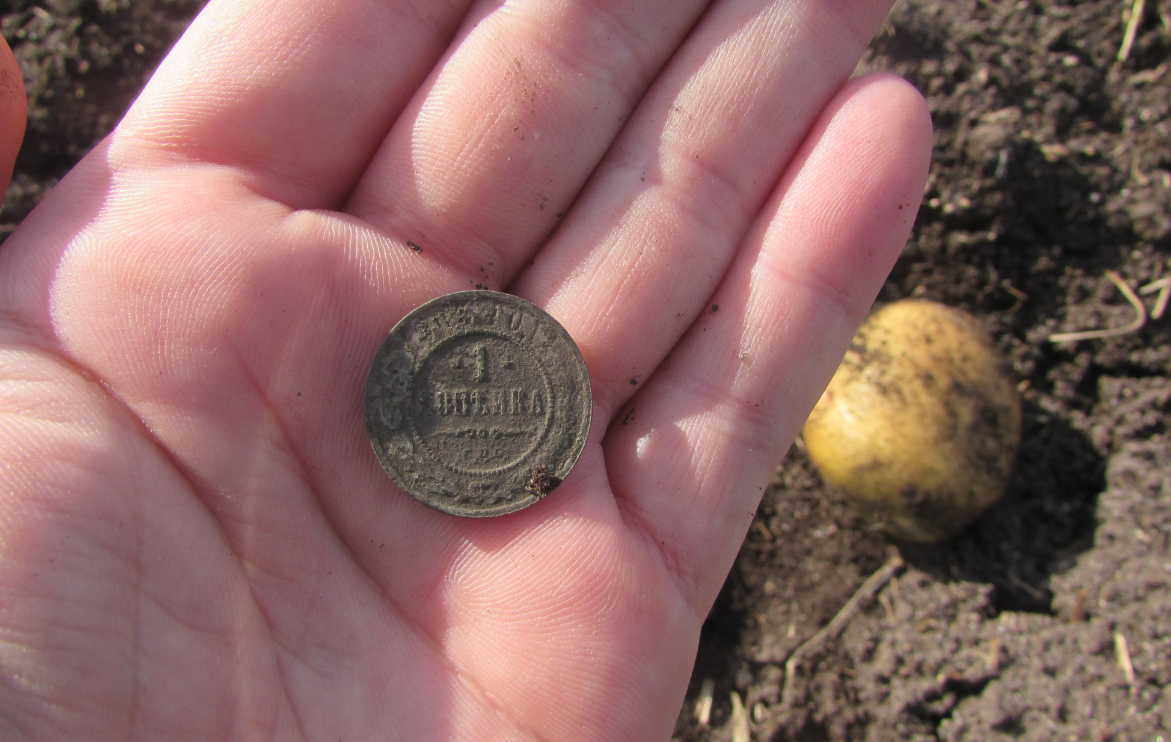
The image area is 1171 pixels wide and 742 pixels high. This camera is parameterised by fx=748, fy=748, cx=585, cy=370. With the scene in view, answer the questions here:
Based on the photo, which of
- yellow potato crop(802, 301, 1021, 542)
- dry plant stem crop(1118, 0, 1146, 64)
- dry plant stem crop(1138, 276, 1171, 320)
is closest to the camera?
yellow potato crop(802, 301, 1021, 542)

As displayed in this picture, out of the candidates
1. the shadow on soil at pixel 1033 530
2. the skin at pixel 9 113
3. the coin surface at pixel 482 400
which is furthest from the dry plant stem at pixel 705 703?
the skin at pixel 9 113

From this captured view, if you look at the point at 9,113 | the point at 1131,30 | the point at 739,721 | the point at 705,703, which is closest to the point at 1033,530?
the point at 739,721

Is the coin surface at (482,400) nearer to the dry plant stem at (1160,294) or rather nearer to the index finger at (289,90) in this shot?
the index finger at (289,90)

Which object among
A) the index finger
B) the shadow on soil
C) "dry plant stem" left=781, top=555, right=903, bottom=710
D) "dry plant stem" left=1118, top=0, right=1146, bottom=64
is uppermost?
the index finger

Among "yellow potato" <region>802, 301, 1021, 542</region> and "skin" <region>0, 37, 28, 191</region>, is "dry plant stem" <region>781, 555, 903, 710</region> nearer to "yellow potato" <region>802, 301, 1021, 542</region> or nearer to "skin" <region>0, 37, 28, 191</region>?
"yellow potato" <region>802, 301, 1021, 542</region>

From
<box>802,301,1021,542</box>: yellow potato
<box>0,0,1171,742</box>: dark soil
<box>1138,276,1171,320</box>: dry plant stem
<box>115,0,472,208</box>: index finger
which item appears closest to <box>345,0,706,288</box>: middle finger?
<box>115,0,472,208</box>: index finger

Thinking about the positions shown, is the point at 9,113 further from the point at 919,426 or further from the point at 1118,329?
the point at 1118,329

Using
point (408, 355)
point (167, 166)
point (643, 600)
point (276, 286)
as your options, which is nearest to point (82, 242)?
point (167, 166)
